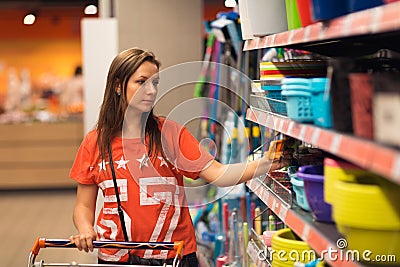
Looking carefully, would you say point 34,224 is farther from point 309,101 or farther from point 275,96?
point 309,101

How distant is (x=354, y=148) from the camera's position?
5.98 feet

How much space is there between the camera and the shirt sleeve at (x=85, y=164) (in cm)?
331

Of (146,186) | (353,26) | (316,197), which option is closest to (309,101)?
(316,197)

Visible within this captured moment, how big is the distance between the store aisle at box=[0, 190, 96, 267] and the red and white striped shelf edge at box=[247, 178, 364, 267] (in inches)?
146

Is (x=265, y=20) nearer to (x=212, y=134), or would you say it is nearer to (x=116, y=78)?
(x=116, y=78)

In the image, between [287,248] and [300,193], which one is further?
[287,248]

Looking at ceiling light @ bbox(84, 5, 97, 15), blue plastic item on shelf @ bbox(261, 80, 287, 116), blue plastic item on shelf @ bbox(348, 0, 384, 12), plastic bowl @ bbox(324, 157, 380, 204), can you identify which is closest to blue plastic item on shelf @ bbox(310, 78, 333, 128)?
plastic bowl @ bbox(324, 157, 380, 204)

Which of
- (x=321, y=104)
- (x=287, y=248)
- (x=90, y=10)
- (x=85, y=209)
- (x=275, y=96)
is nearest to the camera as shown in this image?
(x=321, y=104)

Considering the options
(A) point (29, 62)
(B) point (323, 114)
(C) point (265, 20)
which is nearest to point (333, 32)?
(B) point (323, 114)

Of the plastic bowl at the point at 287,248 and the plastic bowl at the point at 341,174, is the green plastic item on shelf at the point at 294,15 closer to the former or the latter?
the plastic bowl at the point at 341,174

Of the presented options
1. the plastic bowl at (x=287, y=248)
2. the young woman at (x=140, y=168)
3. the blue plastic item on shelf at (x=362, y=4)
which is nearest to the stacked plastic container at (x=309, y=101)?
the blue plastic item on shelf at (x=362, y=4)

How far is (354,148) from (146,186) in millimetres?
1546

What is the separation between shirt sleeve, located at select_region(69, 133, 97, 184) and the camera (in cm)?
331

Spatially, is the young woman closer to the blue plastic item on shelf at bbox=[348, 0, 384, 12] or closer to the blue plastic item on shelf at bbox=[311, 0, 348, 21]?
the blue plastic item on shelf at bbox=[311, 0, 348, 21]
